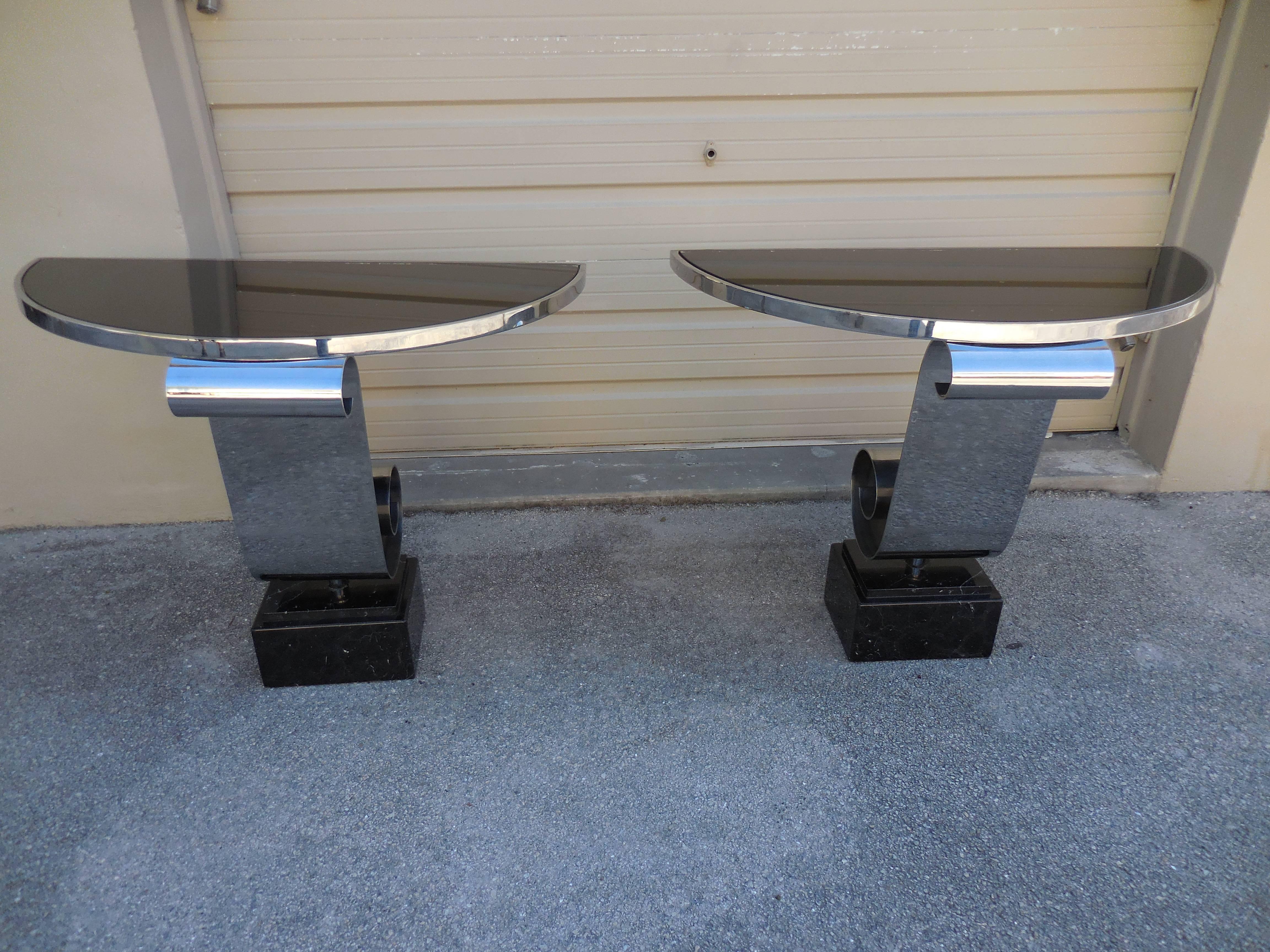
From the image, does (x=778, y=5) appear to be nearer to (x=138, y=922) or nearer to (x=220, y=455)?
(x=220, y=455)

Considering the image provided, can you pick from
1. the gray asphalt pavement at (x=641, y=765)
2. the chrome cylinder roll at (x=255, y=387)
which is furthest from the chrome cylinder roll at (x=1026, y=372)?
the chrome cylinder roll at (x=255, y=387)

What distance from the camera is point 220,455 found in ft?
6.70

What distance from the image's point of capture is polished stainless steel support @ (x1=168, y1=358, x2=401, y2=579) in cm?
175

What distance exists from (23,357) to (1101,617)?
142 inches

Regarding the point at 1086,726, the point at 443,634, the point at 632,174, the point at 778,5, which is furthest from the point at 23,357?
the point at 1086,726

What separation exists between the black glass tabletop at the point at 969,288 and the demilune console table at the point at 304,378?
50cm

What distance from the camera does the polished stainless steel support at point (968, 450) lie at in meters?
1.81

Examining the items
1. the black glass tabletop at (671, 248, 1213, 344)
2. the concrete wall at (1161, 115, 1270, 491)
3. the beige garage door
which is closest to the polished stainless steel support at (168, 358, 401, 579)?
the black glass tabletop at (671, 248, 1213, 344)

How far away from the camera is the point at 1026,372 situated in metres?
1.80

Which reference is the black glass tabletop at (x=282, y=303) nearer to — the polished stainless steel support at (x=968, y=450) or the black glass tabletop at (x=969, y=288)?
the black glass tabletop at (x=969, y=288)

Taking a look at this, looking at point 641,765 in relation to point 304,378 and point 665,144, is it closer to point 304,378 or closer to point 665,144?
point 304,378

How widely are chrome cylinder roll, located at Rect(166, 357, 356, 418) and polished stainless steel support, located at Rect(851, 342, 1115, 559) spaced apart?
1.36m

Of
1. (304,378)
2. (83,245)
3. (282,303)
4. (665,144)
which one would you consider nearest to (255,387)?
(304,378)

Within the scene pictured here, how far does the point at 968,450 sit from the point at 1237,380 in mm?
1674
